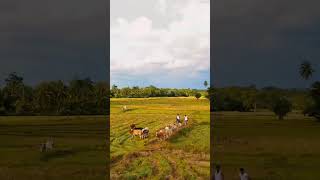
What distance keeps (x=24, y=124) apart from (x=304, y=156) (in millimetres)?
21144

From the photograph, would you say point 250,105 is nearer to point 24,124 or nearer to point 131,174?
point 24,124

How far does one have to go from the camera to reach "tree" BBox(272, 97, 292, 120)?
5175cm

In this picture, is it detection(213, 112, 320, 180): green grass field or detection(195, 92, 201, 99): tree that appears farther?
detection(195, 92, 201, 99): tree

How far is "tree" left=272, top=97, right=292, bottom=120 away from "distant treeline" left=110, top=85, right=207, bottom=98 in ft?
34.0

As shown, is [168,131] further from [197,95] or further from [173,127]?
[197,95]

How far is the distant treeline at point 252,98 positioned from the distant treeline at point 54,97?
9932mm

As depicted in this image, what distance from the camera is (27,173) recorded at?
24.6 meters

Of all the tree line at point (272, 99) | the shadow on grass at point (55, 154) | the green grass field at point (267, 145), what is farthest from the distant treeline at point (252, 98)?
the shadow on grass at point (55, 154)

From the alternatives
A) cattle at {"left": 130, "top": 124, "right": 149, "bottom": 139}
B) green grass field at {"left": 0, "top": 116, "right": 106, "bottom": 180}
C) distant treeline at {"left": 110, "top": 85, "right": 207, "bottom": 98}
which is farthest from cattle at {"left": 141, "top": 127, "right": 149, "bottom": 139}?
distant treeline at {"left": 110, "top": 85, "right": 207, "bottom": 98}

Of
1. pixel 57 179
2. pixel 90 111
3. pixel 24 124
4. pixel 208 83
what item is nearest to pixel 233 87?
pixel 208 83

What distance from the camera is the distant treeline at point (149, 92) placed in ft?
140

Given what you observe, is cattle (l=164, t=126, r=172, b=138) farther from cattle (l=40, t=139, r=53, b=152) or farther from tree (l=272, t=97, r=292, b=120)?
tree (l=272, t=97, r=292, b=120)

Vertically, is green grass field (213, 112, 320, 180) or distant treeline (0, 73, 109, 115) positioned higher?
distant treeline (0, 73, 109, 115)

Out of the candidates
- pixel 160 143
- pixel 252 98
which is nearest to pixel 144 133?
pixel 160 143
